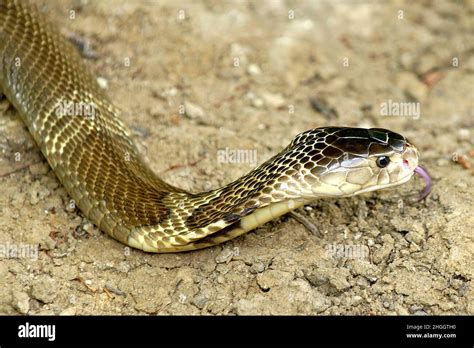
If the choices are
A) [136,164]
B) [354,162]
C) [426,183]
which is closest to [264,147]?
[136,164]

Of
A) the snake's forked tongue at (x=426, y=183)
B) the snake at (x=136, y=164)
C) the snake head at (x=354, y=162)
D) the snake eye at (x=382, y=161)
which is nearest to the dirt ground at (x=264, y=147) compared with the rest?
the snake's forked tongue at (x=426, y=183)

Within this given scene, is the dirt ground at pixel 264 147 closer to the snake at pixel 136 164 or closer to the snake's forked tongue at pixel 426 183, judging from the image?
the snake's forked tongue at pixel 426 183

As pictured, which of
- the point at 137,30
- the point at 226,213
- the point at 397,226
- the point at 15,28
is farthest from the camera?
the point at 137,30

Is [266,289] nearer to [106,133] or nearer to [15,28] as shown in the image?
[106,133]

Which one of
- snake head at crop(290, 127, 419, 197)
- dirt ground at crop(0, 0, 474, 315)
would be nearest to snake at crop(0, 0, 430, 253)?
snake head at crop(290, 127, 419, 197)

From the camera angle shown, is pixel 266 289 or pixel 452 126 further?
pixel 452 126

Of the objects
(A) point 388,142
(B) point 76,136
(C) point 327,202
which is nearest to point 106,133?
(B) point 76,136

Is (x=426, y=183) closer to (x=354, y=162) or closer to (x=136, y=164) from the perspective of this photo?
(x=354, y=162)
